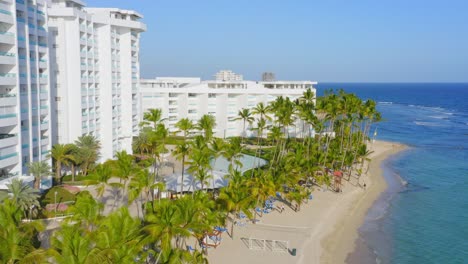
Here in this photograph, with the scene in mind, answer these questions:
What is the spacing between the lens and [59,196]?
4659 cm

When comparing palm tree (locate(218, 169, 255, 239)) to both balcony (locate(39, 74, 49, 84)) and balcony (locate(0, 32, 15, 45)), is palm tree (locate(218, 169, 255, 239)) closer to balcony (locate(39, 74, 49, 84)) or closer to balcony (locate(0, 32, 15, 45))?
balcony (locate(0, 32, 15, 45))

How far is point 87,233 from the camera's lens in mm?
24219

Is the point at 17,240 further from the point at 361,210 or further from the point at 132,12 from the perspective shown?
the point at 132,12

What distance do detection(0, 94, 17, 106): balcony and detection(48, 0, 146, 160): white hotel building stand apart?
Result: 48.9ft

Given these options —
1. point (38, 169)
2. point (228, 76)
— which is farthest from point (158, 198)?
point (228, 76)

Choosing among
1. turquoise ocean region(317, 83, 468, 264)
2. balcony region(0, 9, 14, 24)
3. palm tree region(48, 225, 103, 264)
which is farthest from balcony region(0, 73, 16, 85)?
turquoise ocean region(317, 83, 468, 264)

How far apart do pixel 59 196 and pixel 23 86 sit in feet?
39.4

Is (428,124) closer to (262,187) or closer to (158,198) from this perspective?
(262,187)

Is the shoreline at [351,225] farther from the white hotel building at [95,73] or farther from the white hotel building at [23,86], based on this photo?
the white hotel building at [95,73]

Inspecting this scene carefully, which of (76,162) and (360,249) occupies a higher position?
(76,162)

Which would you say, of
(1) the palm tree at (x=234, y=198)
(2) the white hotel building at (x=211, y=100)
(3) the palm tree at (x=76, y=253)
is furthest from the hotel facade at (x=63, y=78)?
(3) the palm tree at (x=76, y=253)

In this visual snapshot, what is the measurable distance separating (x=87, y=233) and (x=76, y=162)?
105 feet

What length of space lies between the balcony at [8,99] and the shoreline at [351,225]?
104ft

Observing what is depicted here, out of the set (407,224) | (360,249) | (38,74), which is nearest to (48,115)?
(38,74)
